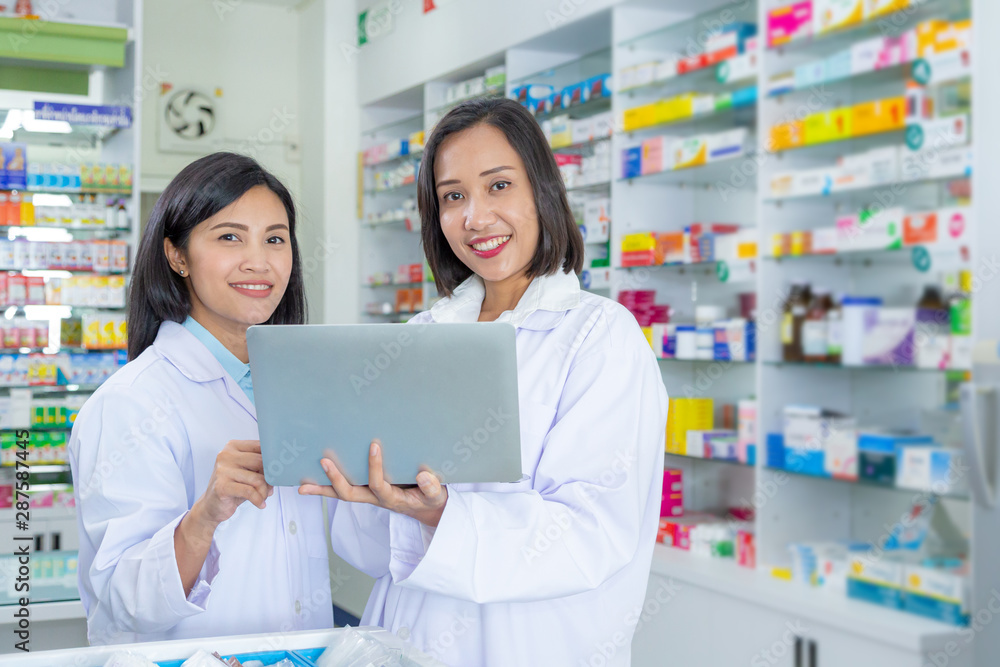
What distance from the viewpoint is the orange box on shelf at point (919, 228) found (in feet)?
9.57

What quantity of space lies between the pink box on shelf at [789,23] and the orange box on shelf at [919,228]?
2.57ft

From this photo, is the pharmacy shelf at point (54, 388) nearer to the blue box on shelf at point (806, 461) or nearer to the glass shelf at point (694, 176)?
the glass shelf at point (694, 176)

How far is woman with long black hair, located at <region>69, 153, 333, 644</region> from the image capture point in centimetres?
154

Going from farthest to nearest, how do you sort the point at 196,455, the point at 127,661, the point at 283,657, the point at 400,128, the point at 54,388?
the point at 400,128, the point at 54,388, the point at 196,455, the point at 283,657, the point at 127,661

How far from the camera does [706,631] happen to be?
3.48 m

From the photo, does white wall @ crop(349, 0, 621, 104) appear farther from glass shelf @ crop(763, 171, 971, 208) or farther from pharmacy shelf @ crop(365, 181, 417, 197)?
glass shelf @ crop(763, 171, 971, 208)

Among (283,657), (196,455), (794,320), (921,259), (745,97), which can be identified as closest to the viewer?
(283,657)

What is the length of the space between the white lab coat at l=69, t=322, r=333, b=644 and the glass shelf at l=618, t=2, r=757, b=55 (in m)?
2.68

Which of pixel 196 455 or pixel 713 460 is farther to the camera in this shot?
pixel 713 460

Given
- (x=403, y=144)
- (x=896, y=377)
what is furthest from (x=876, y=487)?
(x=403, y=144)

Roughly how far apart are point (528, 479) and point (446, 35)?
4437 mm

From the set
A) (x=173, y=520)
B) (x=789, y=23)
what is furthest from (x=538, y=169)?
(x=789, y=23)

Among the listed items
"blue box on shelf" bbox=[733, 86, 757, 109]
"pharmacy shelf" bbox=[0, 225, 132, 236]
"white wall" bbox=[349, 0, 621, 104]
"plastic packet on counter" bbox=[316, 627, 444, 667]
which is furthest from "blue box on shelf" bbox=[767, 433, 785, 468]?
"pharmacy shelf" bbox=[0, 225, 132, 236]

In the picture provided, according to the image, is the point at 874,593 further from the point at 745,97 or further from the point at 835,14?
the point at 835,14
